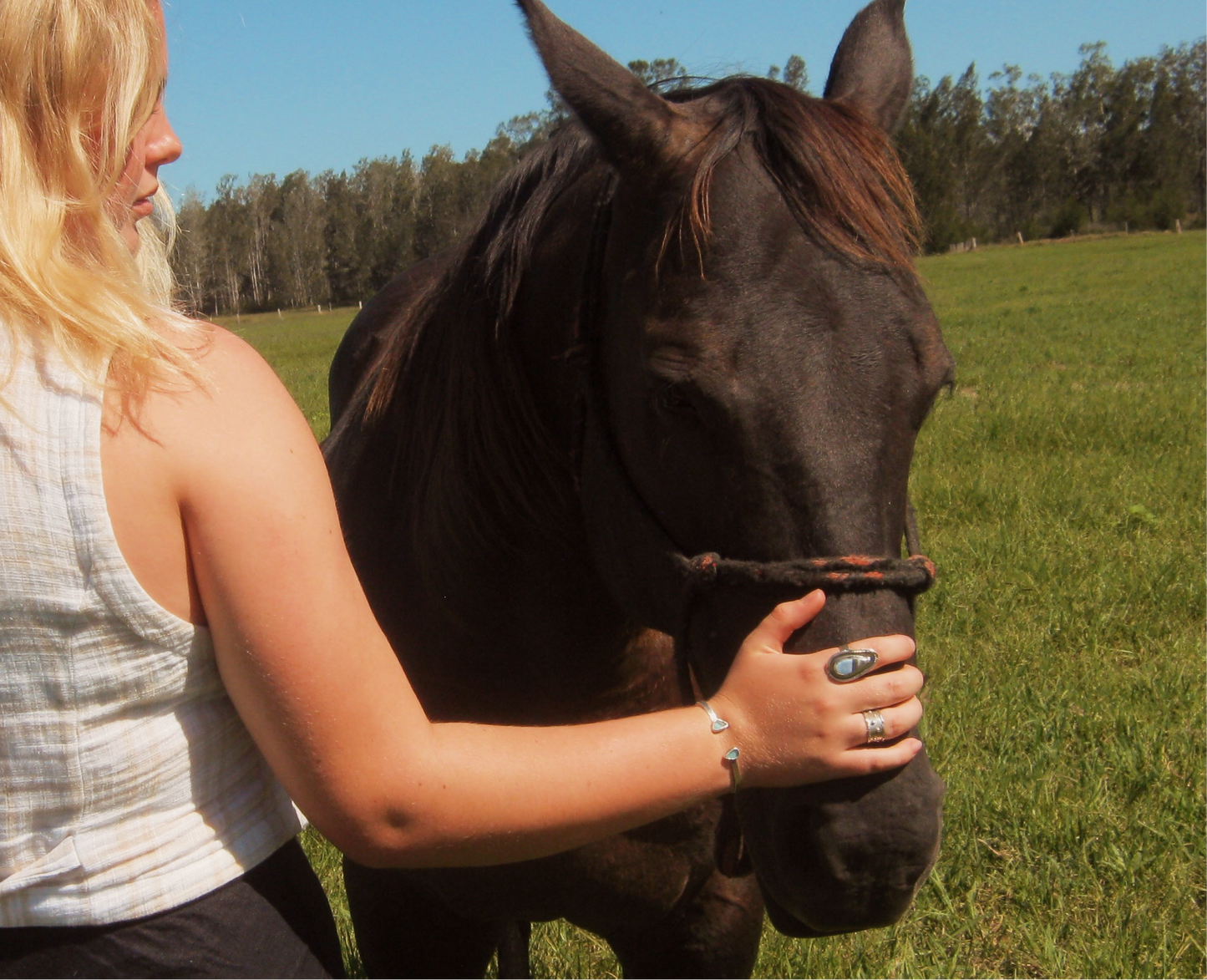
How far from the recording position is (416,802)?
3.63ft

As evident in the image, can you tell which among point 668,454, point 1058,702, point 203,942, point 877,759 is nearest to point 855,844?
point 877,759

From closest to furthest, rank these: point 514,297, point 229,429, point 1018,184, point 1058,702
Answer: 1. point 229,429
2. point 514,297
3. point 1058,702
4. point 1018,184

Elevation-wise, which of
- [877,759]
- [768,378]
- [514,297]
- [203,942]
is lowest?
[203,942]

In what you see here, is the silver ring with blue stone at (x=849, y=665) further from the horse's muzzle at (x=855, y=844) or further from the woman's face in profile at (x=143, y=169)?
the woman's face in profile at (x=143, y=169)

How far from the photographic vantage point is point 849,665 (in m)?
1.21

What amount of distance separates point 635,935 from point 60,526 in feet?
5.52

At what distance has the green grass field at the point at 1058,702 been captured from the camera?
2.89 metres

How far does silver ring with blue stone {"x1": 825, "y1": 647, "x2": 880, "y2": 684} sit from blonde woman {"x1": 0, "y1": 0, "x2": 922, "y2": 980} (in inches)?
0.7

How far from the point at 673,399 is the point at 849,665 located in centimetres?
45

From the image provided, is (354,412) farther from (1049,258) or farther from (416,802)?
(1049,258)

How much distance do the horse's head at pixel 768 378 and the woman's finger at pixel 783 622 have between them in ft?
0.17

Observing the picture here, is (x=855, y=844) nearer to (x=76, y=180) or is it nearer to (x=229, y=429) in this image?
(x=229, y=429)

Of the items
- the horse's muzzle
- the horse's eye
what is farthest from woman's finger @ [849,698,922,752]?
the horse's eye

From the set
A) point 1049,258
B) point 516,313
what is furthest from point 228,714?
point 1049,258
